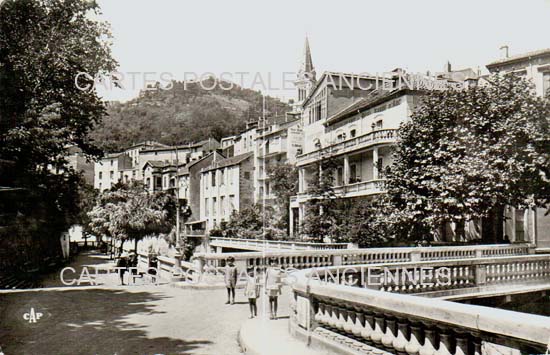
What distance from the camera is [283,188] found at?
4838 centimetres

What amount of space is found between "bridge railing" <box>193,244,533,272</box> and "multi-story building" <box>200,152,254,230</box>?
120ft

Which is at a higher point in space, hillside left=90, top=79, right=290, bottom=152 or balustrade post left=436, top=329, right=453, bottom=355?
hillside left=90, top=79, right=290, bottom=152

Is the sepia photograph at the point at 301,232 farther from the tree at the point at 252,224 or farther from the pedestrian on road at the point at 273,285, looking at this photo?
the tree at the point at 252,224

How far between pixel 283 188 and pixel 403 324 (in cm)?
4269

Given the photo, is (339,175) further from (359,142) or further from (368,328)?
(368,328)

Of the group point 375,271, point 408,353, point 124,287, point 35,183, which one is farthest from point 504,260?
point 35,183

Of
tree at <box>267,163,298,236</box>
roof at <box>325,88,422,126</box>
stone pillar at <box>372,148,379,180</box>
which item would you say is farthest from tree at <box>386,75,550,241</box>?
tree at <box>267,163,298,236</box>

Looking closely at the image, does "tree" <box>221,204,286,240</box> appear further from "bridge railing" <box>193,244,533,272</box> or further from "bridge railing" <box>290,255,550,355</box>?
"bridge railing" <box>290,255,550,355</box>

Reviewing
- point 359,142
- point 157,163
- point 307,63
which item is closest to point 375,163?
point 359,142

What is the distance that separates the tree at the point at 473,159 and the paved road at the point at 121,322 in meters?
10.8

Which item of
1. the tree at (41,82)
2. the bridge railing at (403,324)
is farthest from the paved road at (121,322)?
the tree at (41,82)

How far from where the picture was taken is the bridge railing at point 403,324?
4.37 metres

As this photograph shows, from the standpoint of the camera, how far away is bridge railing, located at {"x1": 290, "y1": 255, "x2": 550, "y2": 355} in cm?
437

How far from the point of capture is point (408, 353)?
18.2 feet
